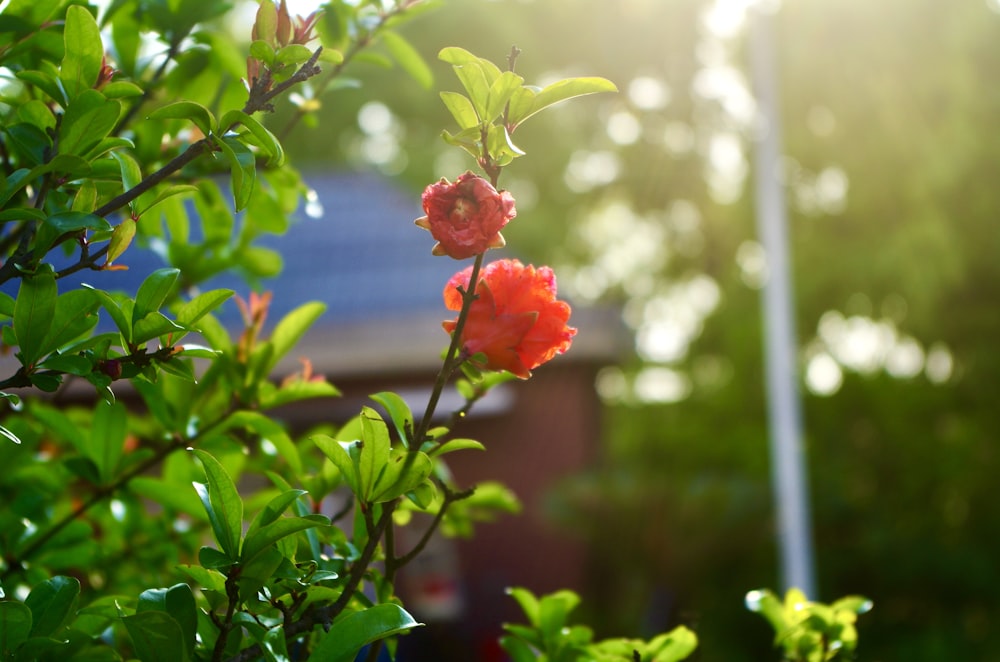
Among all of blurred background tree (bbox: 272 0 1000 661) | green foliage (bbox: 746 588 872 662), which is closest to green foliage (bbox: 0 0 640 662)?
green foliage (bbox: 746 588 872 662)

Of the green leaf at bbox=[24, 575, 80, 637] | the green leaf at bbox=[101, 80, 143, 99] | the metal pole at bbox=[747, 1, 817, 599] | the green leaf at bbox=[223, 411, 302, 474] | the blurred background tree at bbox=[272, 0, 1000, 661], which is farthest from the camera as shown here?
the blurred background tree at bbox=[272, 0, 1000, 661]

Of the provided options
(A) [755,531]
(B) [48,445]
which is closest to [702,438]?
(A) [755,531]

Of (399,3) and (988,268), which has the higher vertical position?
(988,268)

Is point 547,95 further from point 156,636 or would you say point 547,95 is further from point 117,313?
point 156,636

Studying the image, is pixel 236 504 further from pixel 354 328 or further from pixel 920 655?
pixel 920 655

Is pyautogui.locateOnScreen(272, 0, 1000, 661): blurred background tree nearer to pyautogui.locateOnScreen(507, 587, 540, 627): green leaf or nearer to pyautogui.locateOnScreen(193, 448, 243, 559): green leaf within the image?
pyautogui.locateOnScreen(507, 587, 540, 627): green leaf

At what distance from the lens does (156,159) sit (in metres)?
1.51

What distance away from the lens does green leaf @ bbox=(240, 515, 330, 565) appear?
91cm

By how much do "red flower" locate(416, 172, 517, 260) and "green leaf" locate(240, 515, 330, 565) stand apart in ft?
0.88

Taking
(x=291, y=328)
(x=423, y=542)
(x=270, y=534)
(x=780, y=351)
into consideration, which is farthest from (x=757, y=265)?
(x=270, y=534)

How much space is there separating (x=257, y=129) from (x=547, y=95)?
0.27 m

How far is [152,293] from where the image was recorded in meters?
0.99

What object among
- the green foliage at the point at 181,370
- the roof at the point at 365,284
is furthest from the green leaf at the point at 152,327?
the roof at the point at 365,284

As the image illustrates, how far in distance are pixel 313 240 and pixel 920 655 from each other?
16.7 ft
